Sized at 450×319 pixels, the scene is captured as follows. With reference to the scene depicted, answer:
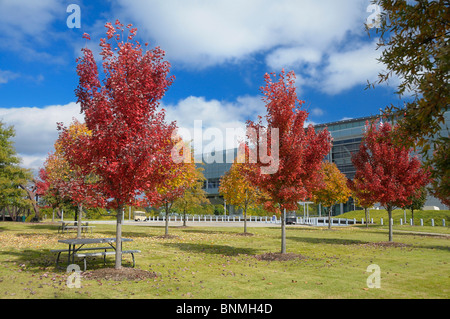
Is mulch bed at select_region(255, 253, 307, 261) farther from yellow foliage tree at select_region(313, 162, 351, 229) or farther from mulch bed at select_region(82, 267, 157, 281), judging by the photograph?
yellow foliage tree at select_region(313, 162, 351, 229)

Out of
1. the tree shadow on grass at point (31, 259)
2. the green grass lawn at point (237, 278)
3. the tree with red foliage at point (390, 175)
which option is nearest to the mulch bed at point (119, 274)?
the green grass lawn at point (237, 278)

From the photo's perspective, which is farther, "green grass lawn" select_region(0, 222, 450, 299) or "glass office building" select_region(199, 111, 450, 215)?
"glass office building" select_region(199, 111, 450, 215)

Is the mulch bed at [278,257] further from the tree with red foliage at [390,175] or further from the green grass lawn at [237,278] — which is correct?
the tree with red foliage at [390,175]

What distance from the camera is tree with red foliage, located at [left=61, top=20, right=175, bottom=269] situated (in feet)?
31.0

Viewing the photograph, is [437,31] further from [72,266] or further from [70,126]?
[70,126]

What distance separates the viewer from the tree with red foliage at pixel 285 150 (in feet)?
43.9

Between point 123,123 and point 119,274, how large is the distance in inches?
164

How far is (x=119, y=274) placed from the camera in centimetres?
932

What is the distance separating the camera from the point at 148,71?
994cm

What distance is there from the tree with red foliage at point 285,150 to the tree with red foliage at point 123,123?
15.6ft

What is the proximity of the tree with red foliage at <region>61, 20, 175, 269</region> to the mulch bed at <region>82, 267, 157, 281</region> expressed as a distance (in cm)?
35

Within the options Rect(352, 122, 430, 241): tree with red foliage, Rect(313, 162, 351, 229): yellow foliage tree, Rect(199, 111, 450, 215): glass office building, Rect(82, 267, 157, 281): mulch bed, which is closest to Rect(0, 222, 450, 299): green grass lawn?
Rect(82, 267, 157, 281): mulch bed

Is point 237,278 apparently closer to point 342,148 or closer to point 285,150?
point 285,150

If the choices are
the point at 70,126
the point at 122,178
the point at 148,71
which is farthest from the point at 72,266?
the point at 70,126
